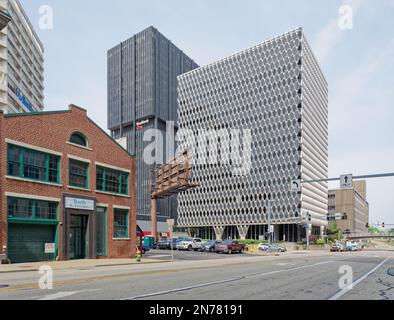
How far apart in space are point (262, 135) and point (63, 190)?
92744mm

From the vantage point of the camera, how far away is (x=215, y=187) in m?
127

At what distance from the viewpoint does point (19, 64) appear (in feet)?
316

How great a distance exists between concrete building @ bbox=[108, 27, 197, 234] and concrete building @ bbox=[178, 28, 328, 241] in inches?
952

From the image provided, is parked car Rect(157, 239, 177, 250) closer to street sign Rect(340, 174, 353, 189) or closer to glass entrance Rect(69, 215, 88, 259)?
glass entrance Rect(69, 215, 88, 259)

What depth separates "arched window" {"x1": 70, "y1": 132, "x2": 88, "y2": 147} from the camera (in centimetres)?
3152

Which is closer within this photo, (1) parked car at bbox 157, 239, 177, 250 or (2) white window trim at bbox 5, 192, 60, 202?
(2) white window trim at bbox 5, 192, 60, 202

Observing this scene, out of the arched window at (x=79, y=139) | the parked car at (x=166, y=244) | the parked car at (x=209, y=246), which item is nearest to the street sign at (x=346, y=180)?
the arched window at (x=79, y=139)

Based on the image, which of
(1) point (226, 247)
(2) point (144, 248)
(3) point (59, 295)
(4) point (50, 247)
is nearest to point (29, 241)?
(4) point (50, 247)

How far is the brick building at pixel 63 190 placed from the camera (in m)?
26.6

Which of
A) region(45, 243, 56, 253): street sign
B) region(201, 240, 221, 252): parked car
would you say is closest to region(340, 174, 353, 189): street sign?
region(45, 243, 56, 253): street sign

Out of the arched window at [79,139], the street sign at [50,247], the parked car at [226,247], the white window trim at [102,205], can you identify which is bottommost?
the parked car at [226,247]

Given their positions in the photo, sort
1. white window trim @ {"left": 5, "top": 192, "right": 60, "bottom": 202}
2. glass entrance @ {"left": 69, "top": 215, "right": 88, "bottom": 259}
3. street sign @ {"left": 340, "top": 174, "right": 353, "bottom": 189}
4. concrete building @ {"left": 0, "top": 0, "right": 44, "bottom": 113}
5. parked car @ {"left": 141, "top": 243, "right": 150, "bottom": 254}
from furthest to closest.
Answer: concrete building @ {"left": 0, "top": 0, "right": 44, "bottom": 113}, parked car @ {"left": 141, "top": 243, "right": 150, "bottom": 254}, glass entrance @ {"left": 69, "top": 215, "right": 88, "bottom": 259}, street sign @ {"left": 340, "top": 174, "right": 353, "bottom": 189}, white window trim @ {"left": 5, "top": 192, "right": 60, "bottom": 202}

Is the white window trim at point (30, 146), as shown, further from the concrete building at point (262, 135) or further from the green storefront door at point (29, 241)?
the concrete building at point (262, 135)
